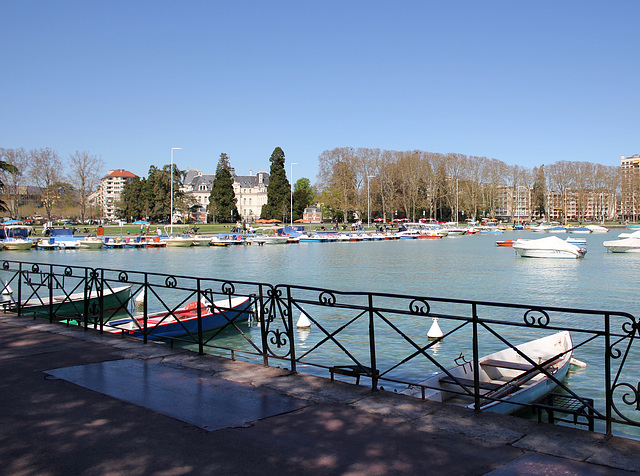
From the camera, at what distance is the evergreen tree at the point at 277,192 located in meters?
108

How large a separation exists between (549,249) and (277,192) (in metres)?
68.7

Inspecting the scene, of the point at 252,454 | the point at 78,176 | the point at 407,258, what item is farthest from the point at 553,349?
the point at 78,176

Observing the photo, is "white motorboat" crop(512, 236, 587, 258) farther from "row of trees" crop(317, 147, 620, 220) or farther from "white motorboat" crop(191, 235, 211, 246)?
"row of trees" crop(317, 147, 620, 220)

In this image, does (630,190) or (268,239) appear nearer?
(268,239)

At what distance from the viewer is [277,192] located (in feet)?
356

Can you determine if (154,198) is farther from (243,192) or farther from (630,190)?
(630,190)

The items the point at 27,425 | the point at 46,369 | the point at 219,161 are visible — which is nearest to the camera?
the point at 27,425

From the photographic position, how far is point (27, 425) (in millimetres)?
4918

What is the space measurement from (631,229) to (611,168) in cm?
1999

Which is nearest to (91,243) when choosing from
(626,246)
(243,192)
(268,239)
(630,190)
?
(268,239)

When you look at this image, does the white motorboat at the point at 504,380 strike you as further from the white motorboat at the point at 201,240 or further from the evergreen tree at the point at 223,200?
the evergreen tree at the point at 223,200

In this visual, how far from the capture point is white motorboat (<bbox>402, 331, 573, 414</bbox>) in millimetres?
7773

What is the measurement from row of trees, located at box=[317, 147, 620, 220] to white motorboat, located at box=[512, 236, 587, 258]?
53.3 metres

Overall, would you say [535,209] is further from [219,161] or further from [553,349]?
[553,349]
